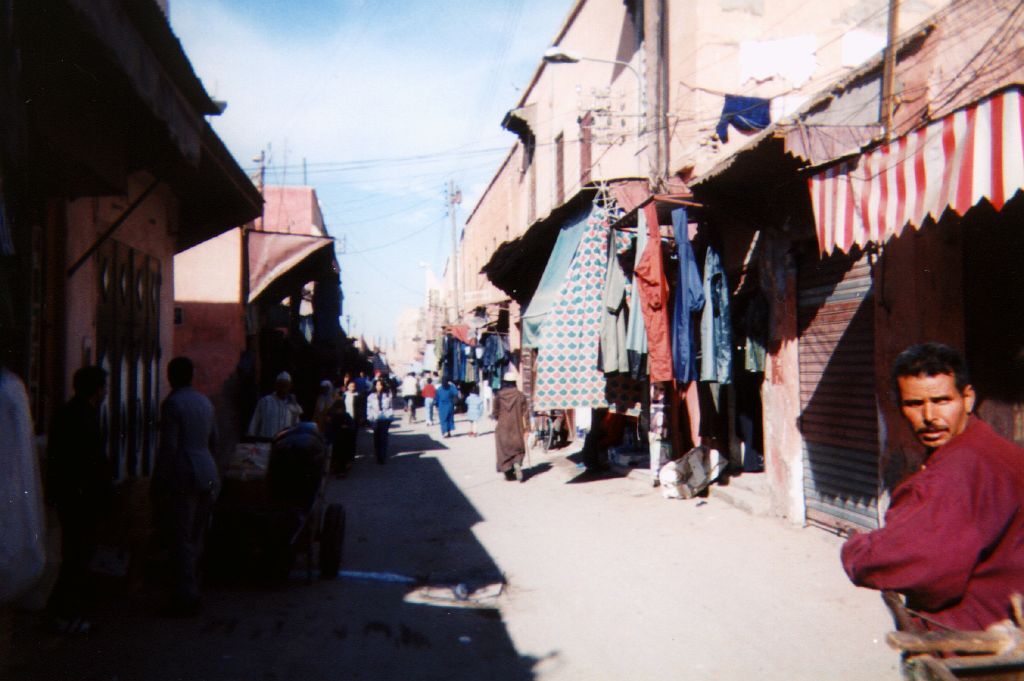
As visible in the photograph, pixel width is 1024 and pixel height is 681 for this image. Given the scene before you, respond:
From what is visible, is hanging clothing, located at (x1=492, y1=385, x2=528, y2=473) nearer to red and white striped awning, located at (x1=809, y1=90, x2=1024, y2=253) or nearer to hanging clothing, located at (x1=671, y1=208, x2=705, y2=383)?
hanging clothing, located at (x1=671, y1=208, x2=705, y2=383)

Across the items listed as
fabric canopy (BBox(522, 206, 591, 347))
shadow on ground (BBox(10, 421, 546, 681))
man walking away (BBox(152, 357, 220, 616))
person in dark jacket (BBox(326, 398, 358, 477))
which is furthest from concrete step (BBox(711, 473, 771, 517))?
person in dark jacket (BBox(326, 398, 358, 477))

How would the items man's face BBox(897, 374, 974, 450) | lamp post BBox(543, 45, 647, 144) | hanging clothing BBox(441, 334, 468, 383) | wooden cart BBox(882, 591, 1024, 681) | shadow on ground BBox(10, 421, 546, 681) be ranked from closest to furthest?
Result: wooden cart BBox(882, 591, 1024, 681), man's face BBox(897, 374, 974, 450), shadow on ground BBox(10, 421, 546, 681), lamp post BBox(543, 45, 647, 144), hanging clothing BBox(441, 334, 468, 383)

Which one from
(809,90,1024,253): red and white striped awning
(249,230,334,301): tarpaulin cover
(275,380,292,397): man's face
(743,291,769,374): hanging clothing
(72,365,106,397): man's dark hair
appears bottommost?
(275,380,292,397): man's face

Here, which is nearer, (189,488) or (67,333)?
(189,488)

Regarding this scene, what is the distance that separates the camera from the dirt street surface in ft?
15.3

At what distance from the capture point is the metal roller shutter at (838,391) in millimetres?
7500

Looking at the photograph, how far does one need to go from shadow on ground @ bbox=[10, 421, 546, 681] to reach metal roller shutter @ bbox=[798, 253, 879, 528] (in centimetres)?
351

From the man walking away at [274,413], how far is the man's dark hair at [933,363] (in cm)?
856

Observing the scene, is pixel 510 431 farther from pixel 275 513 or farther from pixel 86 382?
pixel 86 382

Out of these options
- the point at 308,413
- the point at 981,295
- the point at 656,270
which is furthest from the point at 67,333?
the point at 308,413

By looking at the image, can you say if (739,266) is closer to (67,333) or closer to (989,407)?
(989,407)

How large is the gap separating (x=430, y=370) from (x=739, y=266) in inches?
1738

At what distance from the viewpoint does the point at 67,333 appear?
6035mm

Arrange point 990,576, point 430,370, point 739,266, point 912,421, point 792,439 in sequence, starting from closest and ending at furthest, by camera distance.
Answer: point 990,576
point 912,421
point 792,439
point 739,266
point 430,370
